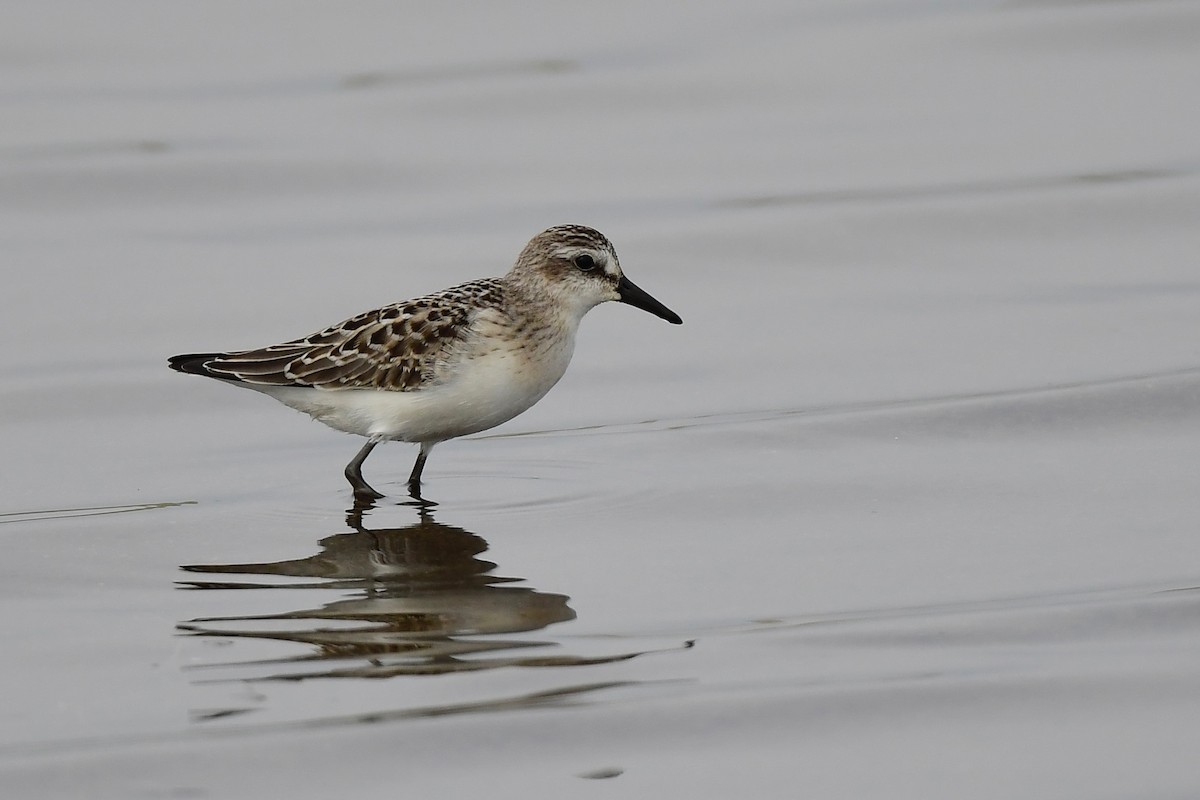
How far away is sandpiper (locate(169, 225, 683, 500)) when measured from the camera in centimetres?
839

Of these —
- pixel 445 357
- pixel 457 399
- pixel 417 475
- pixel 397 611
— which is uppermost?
pixel 445 357

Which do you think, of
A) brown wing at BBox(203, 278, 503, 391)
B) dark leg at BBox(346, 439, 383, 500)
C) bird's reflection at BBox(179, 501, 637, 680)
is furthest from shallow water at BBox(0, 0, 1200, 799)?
brown wing at BBox(203, 278, 503, 391)

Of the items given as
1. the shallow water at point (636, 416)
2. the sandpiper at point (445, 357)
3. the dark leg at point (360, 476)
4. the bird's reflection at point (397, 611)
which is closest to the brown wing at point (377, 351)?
the sandpiper at point (445, 357)

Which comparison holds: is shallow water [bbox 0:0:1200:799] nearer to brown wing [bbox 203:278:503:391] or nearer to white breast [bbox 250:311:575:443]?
white breast [bbox 250:311:575:443]

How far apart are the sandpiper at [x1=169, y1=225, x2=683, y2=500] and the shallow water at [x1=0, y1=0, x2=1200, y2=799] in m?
0.36

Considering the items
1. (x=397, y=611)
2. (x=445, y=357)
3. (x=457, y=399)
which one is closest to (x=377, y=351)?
(x=445, y=357)

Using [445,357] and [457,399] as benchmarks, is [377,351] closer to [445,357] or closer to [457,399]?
[445,357]

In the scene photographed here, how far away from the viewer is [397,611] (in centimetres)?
674

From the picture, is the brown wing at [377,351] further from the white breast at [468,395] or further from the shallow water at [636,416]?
the shallow water at [636,416]

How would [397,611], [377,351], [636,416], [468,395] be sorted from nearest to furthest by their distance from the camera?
1. [397,611]
2. [468,395]
3. [377,351]
4. [636,416]

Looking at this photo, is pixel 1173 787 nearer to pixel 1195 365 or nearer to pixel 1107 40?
pixel 1195 365

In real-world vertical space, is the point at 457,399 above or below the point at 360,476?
above

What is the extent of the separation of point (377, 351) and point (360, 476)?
56 centimetres

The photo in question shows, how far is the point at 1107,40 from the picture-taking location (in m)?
16.1
